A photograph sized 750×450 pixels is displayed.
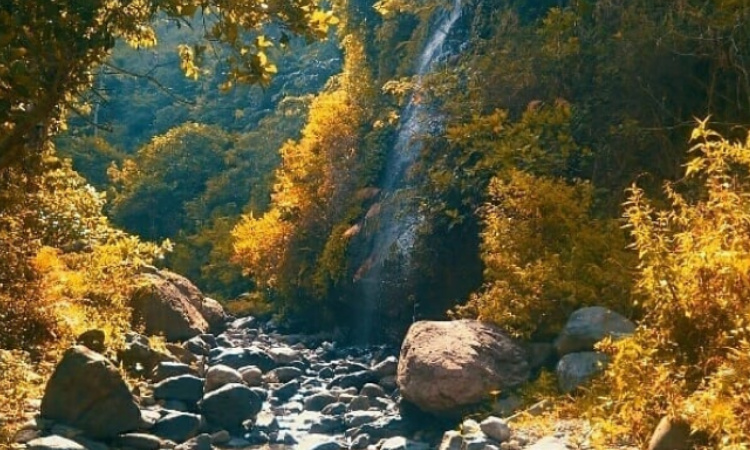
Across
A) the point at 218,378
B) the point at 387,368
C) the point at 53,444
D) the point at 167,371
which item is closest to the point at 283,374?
the point at 387,368

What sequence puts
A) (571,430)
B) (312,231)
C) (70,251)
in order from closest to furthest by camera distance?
1. (571,430)
2. (70,251)
3. (312,231)

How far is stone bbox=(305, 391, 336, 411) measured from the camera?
14742 mm

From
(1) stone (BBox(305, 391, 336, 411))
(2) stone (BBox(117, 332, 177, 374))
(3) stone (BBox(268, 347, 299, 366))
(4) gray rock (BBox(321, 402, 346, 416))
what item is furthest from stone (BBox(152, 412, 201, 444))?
(3) stone (BBox(268, 347, 299, 366))

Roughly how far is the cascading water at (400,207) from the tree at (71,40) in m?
11.6

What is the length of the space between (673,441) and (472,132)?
1088 centimetres

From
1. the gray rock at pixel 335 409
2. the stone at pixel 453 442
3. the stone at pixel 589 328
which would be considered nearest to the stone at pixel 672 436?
the stone at pixel 453 442

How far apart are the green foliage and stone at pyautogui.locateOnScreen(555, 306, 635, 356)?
33.3 inches

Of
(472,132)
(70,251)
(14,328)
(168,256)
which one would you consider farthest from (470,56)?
(168,256)

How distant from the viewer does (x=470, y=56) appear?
1966cm

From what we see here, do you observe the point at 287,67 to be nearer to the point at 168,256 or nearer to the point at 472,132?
the point at 168,256

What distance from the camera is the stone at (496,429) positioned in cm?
971

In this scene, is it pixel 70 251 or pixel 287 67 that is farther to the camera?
pixel 287 67

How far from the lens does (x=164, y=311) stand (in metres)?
17.1

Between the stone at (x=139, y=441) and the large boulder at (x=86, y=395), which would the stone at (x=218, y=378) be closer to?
the stone at (x=139, y=441)
